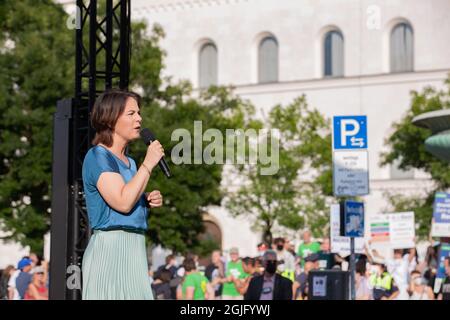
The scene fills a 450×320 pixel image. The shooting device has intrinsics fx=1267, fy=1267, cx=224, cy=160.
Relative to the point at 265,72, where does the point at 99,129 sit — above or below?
below

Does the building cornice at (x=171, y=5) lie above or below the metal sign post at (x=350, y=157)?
above

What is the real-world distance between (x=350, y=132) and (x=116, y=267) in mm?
11801

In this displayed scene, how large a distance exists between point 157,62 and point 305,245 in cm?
1702

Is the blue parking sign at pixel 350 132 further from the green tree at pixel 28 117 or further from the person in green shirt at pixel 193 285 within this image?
the green tree at pixel 28 117

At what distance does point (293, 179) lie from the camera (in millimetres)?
44656

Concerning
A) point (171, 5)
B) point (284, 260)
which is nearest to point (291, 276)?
point (284, 260)

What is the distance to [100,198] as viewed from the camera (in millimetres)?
6371

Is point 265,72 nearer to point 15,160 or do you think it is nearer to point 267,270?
point 15,160

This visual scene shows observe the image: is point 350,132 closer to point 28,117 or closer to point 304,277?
point 304,277

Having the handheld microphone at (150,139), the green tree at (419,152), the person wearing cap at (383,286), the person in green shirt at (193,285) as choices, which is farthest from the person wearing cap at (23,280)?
the green tree at (419,152)

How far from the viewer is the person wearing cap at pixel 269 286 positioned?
50.4ft

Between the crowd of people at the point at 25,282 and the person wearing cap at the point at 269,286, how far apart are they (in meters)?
7.73

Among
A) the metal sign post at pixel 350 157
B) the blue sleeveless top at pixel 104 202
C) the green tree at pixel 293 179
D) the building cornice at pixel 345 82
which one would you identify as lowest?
the blue sleeveless top at pixel 104 202
